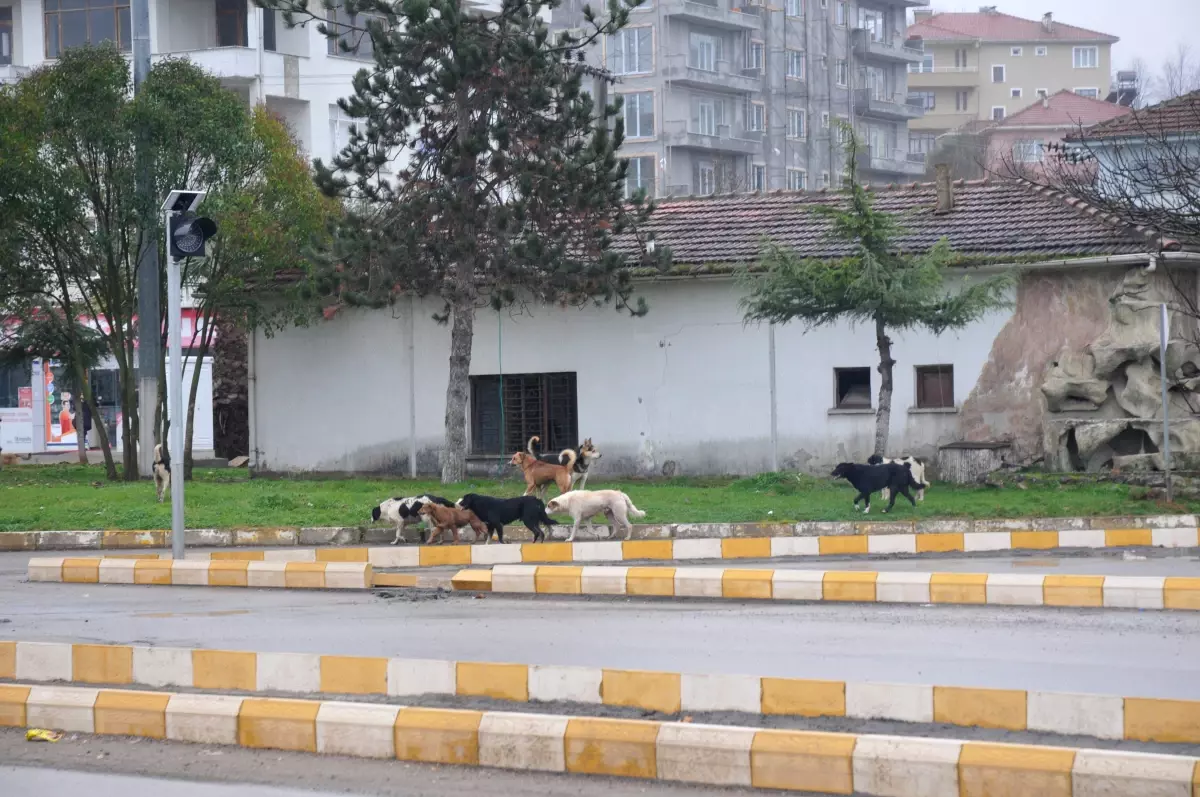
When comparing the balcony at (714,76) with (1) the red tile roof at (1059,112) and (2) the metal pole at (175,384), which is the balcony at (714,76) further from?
(2) the metal pole at (175,384)

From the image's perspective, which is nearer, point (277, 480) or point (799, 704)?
point (799, 704)

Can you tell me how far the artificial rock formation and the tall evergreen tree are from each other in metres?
7.11

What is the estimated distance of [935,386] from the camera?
963 inches

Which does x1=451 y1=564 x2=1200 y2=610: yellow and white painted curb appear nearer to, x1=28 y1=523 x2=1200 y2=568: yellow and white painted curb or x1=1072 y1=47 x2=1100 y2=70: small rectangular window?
x1=28 y1=523 x2=1200 y2=568: yellow and white painted curb

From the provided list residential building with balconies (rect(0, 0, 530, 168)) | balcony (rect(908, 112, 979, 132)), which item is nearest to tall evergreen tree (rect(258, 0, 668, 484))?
residential building with balconies (rect(0, 0, 530, 168))

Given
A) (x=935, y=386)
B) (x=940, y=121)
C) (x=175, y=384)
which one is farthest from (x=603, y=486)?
Result: (x=940, y=121)

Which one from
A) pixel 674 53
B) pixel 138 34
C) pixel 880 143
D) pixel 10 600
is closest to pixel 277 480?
pixel 138 34

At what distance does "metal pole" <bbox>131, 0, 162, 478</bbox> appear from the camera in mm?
24938

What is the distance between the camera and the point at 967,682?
852 centimetres

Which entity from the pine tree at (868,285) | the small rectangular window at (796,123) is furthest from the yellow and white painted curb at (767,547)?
the small rectangular window at (796,123)

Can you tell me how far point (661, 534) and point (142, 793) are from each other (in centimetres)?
1127

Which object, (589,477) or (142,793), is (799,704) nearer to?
(142,793)

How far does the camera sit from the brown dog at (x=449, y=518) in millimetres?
17078

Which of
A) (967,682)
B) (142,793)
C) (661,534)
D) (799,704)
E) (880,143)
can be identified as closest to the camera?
(142,793)
